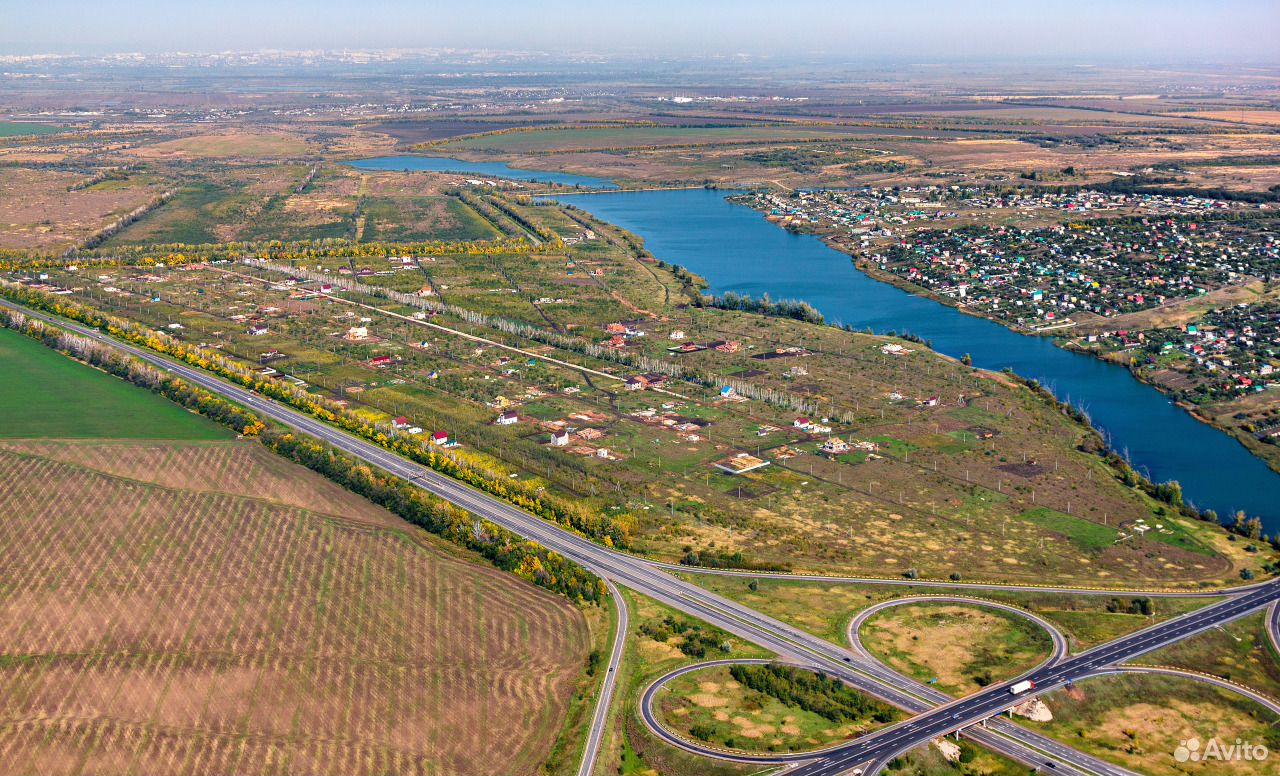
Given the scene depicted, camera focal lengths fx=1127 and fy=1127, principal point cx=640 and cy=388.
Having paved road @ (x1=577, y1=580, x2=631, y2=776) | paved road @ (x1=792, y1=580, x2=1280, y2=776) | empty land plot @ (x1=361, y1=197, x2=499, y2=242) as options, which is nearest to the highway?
paved road @ (x1=792, y1=580, x2=1280, y2=776)

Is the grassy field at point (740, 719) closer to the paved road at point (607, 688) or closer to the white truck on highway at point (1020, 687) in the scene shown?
the paved road at point (607, 688)

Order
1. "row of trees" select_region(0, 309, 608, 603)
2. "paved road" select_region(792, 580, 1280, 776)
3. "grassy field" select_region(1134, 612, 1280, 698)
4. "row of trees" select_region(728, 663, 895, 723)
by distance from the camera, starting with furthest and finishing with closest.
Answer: "row of trees" select_region(0, 309, 608, 603)
"grassy field" select_region(1134, 612, 1280, 698)
"row of trees" select_region(728, 663, 895, 723)
"paved road" select_region(792, 580, 1280, 776)

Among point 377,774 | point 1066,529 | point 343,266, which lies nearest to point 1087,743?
point 1066,529

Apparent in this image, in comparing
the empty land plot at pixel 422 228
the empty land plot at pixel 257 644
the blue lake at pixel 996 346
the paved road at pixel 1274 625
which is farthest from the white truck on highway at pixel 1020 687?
the empty land plot at pixel 422 228

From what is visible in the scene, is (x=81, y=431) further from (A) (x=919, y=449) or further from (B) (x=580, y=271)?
(B) (x=580, y=271)

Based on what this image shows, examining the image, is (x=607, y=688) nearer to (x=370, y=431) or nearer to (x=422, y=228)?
(x=370, y=431)

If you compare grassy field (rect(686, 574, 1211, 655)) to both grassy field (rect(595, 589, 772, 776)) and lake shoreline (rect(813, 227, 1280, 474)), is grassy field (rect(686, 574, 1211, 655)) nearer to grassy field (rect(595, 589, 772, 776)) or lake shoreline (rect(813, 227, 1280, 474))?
grassy field (rect(595, 589, 772, 776))

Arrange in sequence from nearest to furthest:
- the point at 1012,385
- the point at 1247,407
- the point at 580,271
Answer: the point at 1247,407 → the point at 1012,385 → the point at 580,271

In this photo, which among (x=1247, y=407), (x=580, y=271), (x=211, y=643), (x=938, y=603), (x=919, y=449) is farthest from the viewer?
(x=580, y=271)
